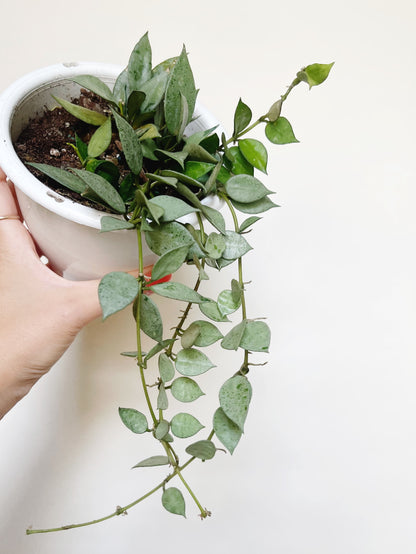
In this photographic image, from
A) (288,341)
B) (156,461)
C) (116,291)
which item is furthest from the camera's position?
(288,341)

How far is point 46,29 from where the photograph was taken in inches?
42.2

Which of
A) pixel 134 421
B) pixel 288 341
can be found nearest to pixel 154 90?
pixel 134 421

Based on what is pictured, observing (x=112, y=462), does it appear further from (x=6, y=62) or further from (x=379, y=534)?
(x=6, y=62)

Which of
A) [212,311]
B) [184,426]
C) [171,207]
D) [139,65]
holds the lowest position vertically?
[184,426]

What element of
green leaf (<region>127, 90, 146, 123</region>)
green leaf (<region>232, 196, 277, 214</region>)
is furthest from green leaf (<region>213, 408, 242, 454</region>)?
green leaf (<region>127, 90, 146, 123</region>)

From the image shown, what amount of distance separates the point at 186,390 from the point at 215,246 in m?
0.15

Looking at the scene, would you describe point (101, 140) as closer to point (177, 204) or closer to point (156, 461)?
point (177, 204)

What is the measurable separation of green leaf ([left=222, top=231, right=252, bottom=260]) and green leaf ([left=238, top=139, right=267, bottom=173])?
84 mm

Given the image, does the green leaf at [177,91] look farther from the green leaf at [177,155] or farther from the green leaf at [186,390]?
the green leaf at [186,390]

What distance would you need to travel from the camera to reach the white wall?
0.91 metres

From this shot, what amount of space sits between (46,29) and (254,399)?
734 millimetres

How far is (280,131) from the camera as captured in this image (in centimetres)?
63

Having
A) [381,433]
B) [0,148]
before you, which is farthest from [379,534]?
[0,148]

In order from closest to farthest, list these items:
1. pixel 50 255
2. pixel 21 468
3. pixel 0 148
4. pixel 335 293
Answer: pixel 0 148 < pixel 50 255 < pixel 21 468 < pixel 335 293
